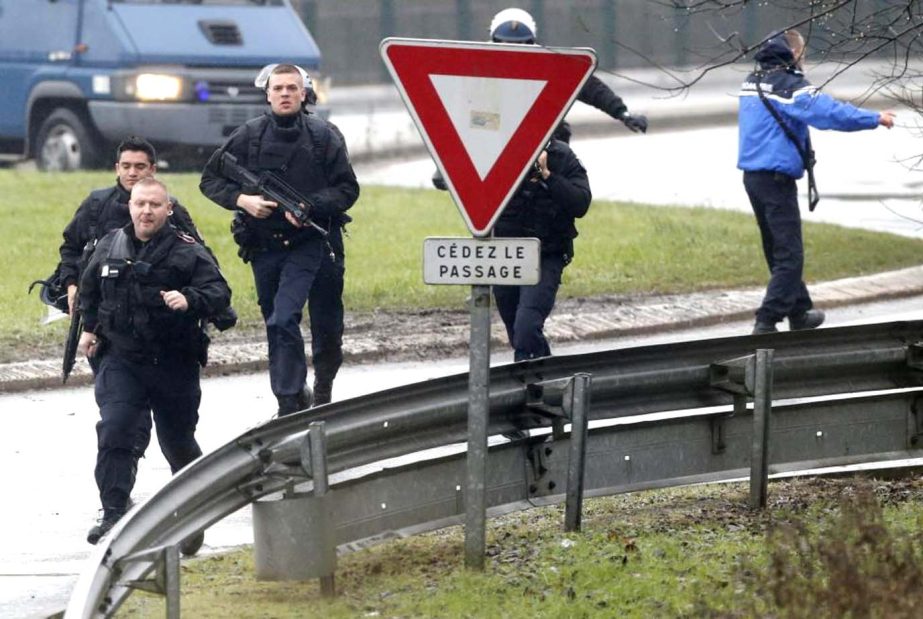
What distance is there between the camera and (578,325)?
13594 millimetres

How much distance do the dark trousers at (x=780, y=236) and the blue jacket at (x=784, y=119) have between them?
93 millimetres

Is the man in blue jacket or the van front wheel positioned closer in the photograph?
the man in blue jacket

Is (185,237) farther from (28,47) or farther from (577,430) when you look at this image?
(28,47)

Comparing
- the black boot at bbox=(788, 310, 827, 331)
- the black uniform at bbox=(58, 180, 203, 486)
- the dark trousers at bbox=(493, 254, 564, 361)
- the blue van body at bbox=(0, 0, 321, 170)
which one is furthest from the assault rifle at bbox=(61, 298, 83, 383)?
the blue van body at bbox=(0, 0, 321, 170)

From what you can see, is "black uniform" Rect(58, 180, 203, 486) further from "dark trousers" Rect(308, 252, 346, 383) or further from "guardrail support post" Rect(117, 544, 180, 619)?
"guardrail support post" Rect(117, 544, 180, 619)

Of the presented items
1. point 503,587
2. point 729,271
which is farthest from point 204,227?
point 503,587

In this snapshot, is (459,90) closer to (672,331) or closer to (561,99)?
(561,99)

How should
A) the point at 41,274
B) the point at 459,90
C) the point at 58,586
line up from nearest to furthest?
the point at 459,90, the point at 58,586, the point at 41,274

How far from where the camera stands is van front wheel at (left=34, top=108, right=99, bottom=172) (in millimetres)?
21938

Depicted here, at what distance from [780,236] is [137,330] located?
5187 millimetres

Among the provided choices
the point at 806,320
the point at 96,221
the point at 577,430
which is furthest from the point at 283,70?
the point at 806,320

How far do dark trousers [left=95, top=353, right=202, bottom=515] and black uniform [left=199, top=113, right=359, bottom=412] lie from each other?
1.39 m

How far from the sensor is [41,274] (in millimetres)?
15148

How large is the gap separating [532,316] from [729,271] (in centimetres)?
616
